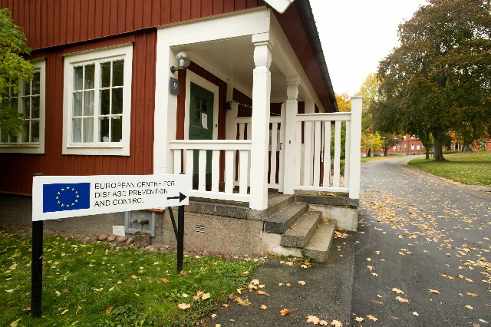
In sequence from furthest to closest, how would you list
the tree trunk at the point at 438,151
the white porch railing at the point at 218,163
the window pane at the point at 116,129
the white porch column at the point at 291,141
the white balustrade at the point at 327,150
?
the tree trunk at the point at 438,151
the white porch column at the point at 291,141
the white balustrade at the point at 327,150
the window pane at the point at 116,129
the white porch railing at the point at 218,163

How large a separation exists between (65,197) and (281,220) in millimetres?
→ 2531

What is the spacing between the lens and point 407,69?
2566 centimetres

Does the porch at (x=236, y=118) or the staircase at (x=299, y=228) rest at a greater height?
the porch at (x=236, y=118)

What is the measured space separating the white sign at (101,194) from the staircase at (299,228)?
4.38 ft

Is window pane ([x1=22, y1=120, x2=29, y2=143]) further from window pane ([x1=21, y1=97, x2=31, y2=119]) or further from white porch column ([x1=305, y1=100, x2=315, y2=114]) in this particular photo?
white porch column ([x1=305, y1=100, x2=315, y2=114])

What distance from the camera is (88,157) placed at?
533cm

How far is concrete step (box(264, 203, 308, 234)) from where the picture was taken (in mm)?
3961

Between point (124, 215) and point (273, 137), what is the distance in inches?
121

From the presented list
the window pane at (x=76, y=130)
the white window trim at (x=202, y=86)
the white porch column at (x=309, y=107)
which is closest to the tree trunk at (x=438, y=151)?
the white porch column at (x=309, y=107)

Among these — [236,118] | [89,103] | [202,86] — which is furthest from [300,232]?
[89,103]

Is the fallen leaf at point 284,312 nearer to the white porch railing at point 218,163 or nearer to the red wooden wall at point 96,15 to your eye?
the white porch railing at point 218,163

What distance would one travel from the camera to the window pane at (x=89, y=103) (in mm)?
5402

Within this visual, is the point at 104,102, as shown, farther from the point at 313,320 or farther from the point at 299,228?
the point at 313,320

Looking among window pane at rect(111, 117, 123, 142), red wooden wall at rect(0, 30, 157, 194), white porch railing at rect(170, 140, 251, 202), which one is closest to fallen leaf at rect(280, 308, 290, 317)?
white porch railing at rect(170, 140, 251, 202)
